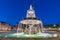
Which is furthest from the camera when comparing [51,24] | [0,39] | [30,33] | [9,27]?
[51,24]

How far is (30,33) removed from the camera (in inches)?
511

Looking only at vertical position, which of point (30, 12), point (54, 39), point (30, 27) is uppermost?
point (30, 12)

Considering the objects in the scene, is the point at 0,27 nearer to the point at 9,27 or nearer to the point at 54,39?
the point at 9,27

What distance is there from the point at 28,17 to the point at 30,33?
4.73 feet

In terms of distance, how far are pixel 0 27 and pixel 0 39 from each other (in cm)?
1693

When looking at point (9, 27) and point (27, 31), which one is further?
point (9, 27)

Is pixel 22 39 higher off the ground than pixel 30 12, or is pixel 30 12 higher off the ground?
pixel 30 12

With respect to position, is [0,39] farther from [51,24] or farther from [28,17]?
[51,24]

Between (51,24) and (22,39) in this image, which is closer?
(22,39)

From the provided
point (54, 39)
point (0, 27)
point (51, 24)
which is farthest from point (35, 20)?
point (51, 24)

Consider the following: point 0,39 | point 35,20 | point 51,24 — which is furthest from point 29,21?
point 51,24

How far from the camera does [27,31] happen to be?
1362 cm

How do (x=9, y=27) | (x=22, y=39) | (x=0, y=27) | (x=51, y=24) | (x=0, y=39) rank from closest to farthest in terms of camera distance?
1. (x=22, y=39)
2. (x=0, y=39)
3. (x=0, y=27)
4. (x=9, y=27)
5. (x=51, y=24)

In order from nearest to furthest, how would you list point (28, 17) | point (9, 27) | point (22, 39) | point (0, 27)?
point (22, 39) → point (28, 17) → point (0, 27) → point (9, 27)
